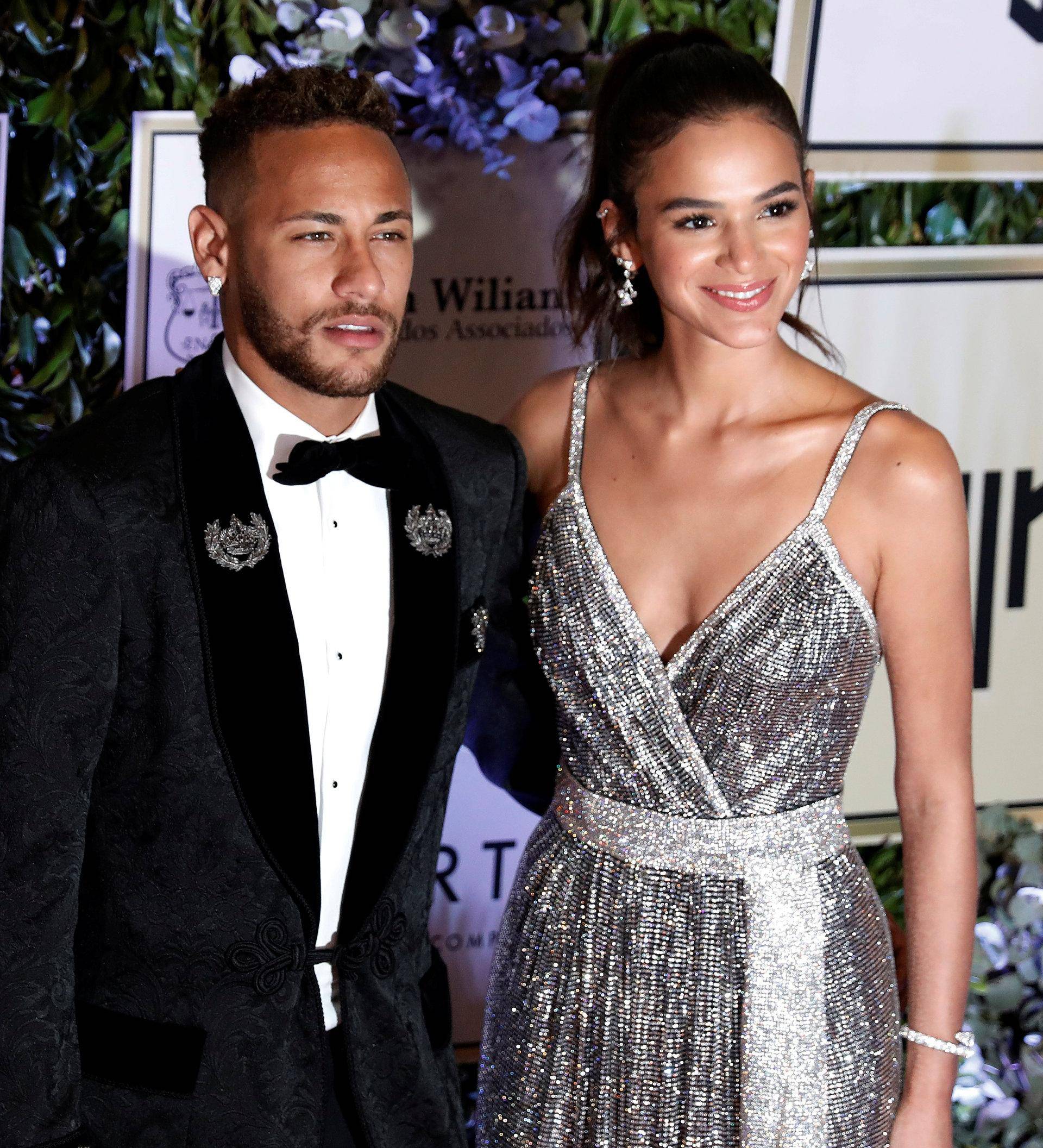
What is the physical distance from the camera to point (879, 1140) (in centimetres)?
183

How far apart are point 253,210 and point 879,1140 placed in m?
1.34

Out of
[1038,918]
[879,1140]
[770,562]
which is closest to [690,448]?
[770,562]

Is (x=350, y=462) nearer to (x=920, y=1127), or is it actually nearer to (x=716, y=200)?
(x=716, y=200)

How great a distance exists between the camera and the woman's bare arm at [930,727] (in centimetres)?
177

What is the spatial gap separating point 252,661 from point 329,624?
11cm

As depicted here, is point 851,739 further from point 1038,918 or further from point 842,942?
point 1038,918

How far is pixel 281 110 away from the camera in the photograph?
1.61m

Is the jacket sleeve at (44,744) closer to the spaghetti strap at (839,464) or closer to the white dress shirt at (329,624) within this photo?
the white dress shirt at (329,624)

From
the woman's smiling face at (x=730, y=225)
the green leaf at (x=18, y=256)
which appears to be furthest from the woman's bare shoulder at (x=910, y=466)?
the green leaf at (x=18, y=256)

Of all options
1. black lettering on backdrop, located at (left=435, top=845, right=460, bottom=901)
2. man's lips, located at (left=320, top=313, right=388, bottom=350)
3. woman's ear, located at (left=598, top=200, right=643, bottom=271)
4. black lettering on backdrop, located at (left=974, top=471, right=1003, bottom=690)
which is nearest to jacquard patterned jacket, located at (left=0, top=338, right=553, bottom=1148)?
man's lips, located at (left=320, top=313, right=388, bottom=350)

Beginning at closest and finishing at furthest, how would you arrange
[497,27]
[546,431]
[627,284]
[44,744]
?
[44,744], [627,284], [546,431], [497,27]

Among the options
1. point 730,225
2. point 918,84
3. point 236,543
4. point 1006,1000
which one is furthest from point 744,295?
point 1006,1000

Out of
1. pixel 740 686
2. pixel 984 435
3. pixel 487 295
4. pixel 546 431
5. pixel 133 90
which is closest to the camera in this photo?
pixel 740 686

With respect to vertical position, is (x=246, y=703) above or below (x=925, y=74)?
below
